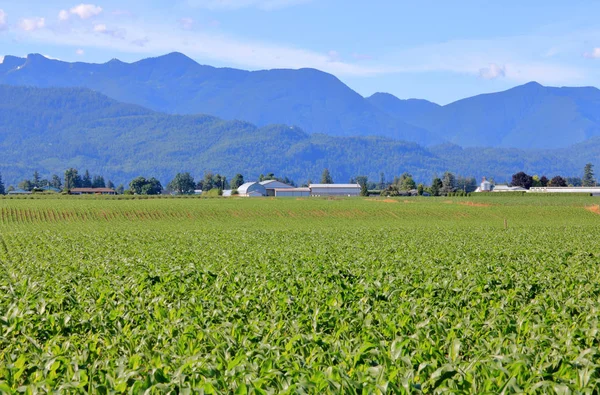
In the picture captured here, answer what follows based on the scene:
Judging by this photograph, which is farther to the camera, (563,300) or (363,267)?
(363,267)

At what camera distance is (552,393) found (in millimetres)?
6195

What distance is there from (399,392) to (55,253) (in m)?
20.3

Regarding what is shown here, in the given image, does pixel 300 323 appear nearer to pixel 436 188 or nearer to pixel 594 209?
pixel 594 209

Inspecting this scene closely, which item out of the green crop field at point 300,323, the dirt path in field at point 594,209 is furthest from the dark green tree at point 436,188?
the green crop field at point 300,323

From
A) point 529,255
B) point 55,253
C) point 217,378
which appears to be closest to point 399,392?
point 217,378

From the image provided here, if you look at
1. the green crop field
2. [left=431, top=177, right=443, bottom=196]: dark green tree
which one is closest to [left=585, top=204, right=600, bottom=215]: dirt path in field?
the green crop field

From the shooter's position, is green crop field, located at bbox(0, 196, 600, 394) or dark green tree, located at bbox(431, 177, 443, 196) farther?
dark green tree, located at bbox(431, 177, 443, 196)

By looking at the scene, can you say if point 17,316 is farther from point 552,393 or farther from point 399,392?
point 552,393

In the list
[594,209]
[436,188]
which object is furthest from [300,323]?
[436,188]

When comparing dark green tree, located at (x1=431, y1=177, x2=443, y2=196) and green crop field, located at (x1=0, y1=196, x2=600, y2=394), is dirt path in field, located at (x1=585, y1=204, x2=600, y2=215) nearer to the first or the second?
green crop field, located at (x1=0, y1=196, x2=600, y2=394)

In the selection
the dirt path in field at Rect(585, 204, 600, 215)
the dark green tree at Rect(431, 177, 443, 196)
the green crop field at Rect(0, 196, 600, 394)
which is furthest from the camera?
the dark green tree at Rect(431, 177, 443, 196)

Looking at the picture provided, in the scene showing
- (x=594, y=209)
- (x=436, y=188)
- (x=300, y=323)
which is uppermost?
(x=436, y=188)

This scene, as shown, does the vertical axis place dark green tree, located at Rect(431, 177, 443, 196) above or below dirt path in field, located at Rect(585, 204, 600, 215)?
above

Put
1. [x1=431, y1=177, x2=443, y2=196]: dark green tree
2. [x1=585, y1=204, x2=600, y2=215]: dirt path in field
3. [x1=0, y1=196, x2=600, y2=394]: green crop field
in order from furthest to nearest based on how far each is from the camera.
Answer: [x1=431, y1=177, x2=443, y2=196]: dark green tree < [x1=585, y1=204, x2=600, y2=215]: dirt path in field < [x1=0, y1=196, x2=600, y2=394]: green crop field
